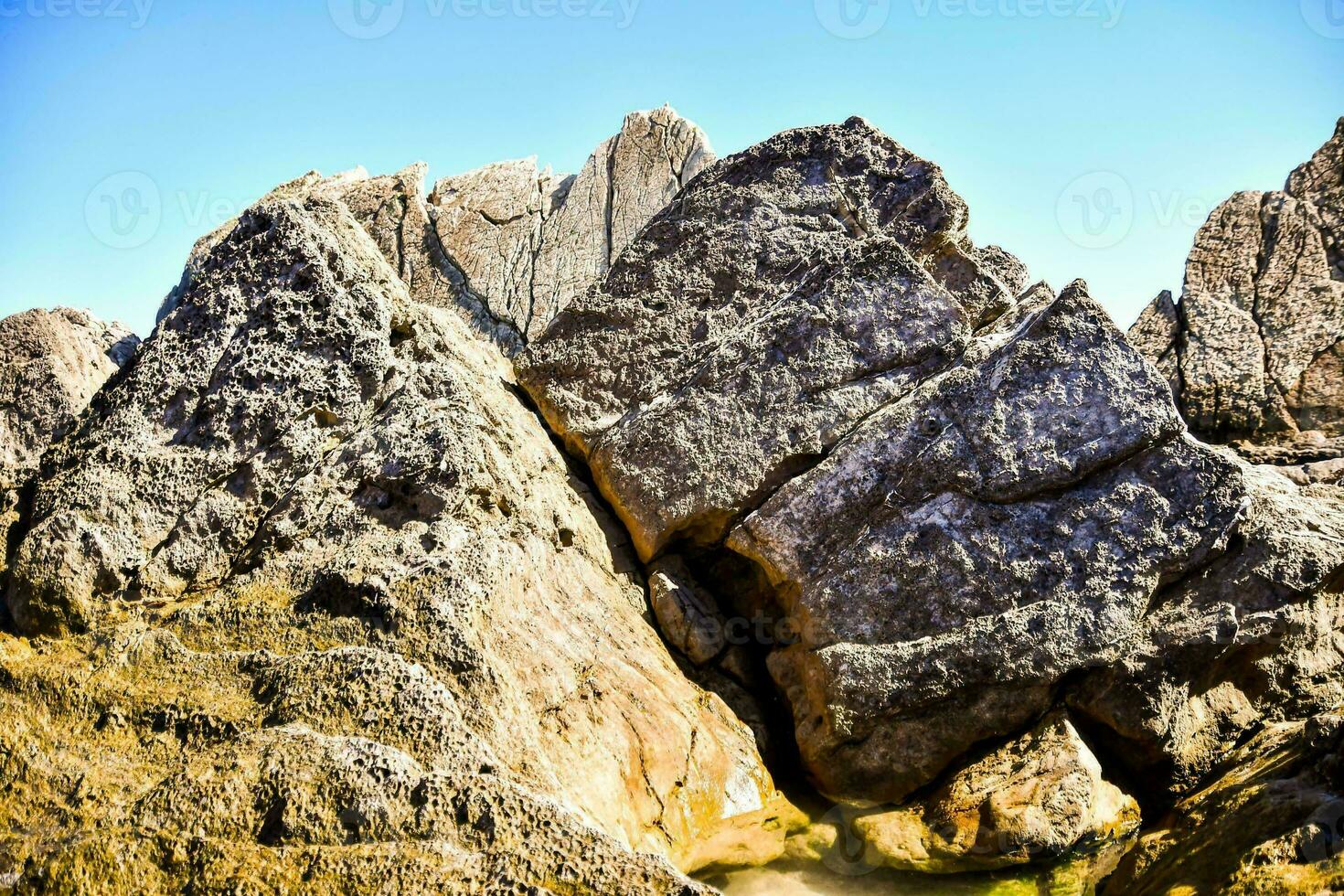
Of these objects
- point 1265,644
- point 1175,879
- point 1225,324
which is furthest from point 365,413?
point 1225,324

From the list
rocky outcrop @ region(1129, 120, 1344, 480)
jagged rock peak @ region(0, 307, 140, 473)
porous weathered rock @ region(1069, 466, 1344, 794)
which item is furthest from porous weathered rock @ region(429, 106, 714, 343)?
porous weathered rock @ region(1069, 466, 1344, 794)

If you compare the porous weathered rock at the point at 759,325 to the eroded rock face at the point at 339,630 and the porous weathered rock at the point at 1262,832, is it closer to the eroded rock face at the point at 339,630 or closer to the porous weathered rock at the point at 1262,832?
the eroded rock face at the point at 339,630

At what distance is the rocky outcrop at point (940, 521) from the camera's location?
20.2ft

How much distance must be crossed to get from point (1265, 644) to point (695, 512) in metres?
3.71

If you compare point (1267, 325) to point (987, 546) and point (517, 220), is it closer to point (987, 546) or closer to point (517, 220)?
point (987, 546)

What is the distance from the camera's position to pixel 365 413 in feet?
21.4

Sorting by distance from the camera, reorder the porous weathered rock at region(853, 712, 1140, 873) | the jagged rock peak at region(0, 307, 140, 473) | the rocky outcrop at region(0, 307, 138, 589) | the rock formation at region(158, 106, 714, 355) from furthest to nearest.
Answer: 1. the rock formation at region(158, 106, 714, 355)
2. the jagged rock peak at region(0, 307, 140, 473)
3. the rocky outcrop at region(0, 307, 138, 589)
4. the porous weathered rock at region(853, 712, 1140, 873)

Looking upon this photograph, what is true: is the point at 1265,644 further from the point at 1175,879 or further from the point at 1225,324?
the point at 1225,324

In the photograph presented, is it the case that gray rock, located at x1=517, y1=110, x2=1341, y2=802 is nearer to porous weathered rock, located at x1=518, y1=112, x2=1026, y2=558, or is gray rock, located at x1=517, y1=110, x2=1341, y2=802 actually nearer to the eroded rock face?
porous weathered rock, located at x1=518, y1=112, x2=1026, y2=558

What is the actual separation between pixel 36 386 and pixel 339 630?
3.43 m

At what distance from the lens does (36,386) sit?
6.87 m

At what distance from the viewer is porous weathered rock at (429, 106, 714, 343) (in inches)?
407

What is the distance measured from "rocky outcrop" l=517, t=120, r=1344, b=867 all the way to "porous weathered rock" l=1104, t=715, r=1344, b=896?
2.02 feet

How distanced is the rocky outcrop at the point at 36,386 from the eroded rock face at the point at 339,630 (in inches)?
17.5
